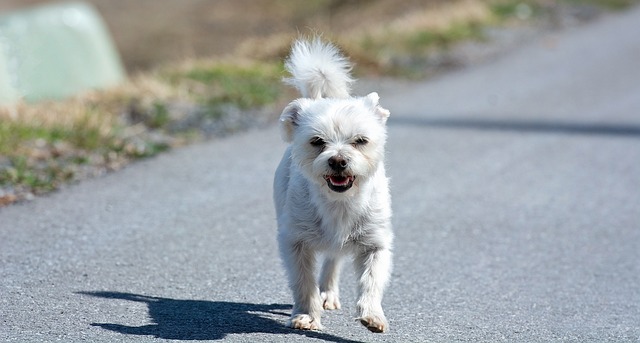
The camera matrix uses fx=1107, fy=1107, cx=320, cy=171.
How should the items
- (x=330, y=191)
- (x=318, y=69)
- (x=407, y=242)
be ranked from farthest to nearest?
(x=407, y=242), (x=318, y=69), (x=330, y=191)

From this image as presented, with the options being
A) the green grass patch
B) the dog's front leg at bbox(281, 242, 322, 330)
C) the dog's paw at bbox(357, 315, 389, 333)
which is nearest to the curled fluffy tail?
the dog's front leg at bbox(281, 242, 322, 330)

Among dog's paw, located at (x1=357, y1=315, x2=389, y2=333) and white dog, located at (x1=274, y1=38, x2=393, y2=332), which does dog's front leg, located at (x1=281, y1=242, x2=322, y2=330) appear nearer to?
white dog, located at (x1=274, y1=38, x2=393, y2=332)

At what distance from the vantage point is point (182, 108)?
11453mm

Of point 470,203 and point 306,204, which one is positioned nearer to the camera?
point 306,204

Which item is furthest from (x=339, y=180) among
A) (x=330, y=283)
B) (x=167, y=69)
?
(x=167, y=69)

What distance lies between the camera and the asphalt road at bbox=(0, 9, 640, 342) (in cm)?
578

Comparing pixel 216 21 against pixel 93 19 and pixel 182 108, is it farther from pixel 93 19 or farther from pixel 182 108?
pixel 182 108

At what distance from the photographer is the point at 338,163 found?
5.20m

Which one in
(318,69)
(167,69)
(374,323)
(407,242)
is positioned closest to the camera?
(374,323)

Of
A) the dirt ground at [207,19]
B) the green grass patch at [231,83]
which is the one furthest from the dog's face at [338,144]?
the dirt ground at [207,19]

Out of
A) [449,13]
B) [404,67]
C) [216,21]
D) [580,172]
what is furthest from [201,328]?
[216,21]

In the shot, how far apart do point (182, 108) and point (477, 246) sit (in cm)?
462

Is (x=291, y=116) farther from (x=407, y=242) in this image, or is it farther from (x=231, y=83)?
(x=231, y=83)

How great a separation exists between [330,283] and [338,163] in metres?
1.14
